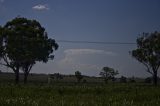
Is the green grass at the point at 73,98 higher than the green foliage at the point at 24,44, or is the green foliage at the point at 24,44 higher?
the green foliage at the point at 24,44

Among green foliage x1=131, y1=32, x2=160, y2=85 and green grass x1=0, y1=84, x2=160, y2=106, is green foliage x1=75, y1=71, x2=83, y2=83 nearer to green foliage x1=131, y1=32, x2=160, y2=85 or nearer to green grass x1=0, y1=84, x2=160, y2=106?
green foliage x1=131, y1=32, x2=160, y2=85

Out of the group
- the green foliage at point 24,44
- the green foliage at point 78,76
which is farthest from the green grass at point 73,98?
the green foliage at point 78,76

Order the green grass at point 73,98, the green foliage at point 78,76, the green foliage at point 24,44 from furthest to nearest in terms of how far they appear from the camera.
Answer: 1. the green foliage at point 78,76
2. the green foliage at point 24,44
3. the green grass at point 73,98

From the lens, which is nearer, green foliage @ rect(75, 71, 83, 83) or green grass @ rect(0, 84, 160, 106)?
green grass @ rect(0, 84, 160, 106)

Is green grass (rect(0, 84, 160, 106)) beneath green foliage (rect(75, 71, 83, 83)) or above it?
beneath

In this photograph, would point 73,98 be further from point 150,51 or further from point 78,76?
point 78,76

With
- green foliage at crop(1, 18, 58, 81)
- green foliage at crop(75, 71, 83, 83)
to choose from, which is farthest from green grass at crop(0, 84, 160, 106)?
green foliage at crop(75, 71, 83, 83)

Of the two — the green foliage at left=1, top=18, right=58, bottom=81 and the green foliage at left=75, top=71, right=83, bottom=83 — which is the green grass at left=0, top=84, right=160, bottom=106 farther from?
the green foliage at left=75, top=71, right=83, bottom=83

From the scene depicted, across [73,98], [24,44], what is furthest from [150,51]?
[73,98]

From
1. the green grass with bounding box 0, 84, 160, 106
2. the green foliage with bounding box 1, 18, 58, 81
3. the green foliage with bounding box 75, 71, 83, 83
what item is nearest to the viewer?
the green grass with bounding box 0, 84, 160, 106

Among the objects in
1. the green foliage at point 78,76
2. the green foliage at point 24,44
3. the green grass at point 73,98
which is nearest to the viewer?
the green grass at point 73,98

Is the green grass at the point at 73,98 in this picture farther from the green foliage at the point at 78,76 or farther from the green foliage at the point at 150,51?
the green foliage at the point at 78,76

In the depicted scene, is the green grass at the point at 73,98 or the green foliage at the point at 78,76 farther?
the green foliage at the point at 78,76

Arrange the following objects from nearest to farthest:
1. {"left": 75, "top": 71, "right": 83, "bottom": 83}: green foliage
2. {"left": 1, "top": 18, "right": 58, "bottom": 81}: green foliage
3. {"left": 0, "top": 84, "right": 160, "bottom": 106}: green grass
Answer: {"left": 0, "top": 84, "right": 160, "bottom": 106}: green grass, {"left": 1, "top": 18, "right": 58, "bottom": 81}: green foliage, {"left": 75, "top": 71, "right": 83, "bottom": 83}: green foliage
